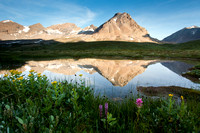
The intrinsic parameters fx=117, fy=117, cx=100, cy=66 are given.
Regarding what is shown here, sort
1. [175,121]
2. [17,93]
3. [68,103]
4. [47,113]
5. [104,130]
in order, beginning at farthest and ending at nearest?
[17,93] < [68,103] < [47,113] < [104,130] < [175,121]

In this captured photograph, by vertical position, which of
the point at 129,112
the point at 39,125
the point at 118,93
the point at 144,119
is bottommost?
the point at 118,93

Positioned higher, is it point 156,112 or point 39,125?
point 39,125

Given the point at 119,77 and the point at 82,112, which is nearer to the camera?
the point at 82,112

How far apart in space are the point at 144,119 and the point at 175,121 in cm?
88

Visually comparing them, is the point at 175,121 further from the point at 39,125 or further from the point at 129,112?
the point at 39,125

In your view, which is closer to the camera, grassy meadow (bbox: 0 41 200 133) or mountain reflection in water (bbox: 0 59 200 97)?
grassy meadow (bbox: 0 41 200 133)

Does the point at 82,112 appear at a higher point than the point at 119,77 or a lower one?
higher

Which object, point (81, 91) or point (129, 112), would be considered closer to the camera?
point (129, 112)

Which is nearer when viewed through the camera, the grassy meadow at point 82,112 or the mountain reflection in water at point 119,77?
the grassy meadow at point 82,112

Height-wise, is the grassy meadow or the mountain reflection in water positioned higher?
the grassy meadow

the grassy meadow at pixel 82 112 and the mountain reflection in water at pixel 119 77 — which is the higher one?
the grassy meadow at pixel 82 112

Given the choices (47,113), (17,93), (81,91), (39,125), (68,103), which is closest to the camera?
(39,125)

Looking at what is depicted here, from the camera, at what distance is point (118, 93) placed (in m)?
9.63

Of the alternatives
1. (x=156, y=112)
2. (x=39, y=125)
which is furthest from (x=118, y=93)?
(x=39, y=125)
